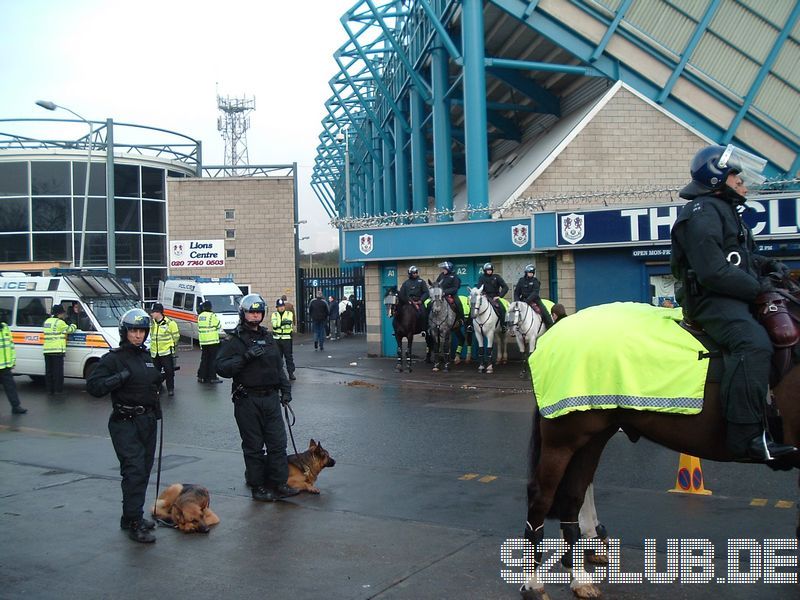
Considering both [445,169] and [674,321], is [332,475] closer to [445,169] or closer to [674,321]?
[674,321]

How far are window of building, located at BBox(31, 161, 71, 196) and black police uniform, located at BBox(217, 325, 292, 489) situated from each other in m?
36.6

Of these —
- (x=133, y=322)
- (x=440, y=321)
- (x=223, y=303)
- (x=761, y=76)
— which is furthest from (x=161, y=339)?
(x=761, y=76)

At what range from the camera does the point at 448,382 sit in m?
18.1

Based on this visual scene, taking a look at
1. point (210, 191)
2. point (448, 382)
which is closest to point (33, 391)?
Answer: point (448, 382)

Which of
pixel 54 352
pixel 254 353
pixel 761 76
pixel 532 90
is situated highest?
pixel 532 90

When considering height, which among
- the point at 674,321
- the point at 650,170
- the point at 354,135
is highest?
the point at 354,135

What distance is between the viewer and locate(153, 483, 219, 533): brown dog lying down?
23.5 feet

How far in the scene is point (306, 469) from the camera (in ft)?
27.9

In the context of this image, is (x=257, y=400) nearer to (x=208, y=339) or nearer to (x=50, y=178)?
(x=208, y=339)

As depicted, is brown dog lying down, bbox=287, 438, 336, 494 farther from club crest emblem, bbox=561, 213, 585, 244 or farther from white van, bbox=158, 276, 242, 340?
white van, bbox=158, 276, 242, 340

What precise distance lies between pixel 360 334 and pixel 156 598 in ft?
104

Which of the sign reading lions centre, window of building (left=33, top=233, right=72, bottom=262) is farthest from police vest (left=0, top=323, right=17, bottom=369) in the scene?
window of building (left=33, top=233, right=72, bottom=262)

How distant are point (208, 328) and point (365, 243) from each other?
5.68m
